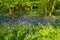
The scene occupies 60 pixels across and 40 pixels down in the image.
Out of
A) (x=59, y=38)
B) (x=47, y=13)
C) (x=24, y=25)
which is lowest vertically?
(x=47, y=13)

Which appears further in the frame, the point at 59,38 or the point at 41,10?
the point at 41,10

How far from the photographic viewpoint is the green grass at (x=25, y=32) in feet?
20.3

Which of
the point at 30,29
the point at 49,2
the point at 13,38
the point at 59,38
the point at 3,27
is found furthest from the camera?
the point at 49,2

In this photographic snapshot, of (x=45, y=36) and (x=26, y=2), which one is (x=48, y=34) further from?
(x=26, y=2)

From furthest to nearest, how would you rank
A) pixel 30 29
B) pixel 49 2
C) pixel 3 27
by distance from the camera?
pixel 49 2, pixel 3 27, pixel 30 29

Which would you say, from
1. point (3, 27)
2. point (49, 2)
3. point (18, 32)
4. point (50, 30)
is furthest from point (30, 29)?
point (49, 2)

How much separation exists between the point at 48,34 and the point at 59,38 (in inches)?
13.6

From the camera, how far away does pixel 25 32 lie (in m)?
8.45

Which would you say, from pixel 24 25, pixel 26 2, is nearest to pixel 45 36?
pixel 24 25

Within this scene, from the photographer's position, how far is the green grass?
20.3 ft

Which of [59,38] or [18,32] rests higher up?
[59,38]

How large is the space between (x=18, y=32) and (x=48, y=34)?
7.62 feet

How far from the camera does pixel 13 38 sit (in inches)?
321

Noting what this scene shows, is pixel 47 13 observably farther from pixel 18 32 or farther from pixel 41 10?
pixel 18 32
